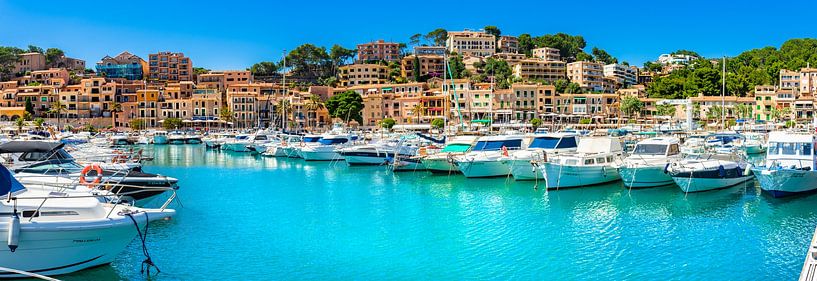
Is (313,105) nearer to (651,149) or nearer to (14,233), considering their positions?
(651,149)

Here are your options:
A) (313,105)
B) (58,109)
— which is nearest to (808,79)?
(313,105)

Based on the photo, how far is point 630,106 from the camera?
106750 millimetres

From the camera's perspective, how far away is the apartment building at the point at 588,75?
131288mm

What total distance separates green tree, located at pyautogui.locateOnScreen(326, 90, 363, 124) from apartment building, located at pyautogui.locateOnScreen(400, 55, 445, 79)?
26081 millimetres

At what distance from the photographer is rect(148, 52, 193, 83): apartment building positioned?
463 feet

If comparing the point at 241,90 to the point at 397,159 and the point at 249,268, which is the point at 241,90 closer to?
the point at 397,159

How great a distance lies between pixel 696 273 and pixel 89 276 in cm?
1491

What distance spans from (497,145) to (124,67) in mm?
123950

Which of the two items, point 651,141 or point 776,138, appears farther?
point 651,141

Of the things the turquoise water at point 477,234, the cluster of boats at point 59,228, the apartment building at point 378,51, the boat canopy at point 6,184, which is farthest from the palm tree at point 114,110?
the boat canopy at point 6,184

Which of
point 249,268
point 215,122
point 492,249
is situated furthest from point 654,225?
point 215,122

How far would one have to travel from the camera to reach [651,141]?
110 ft

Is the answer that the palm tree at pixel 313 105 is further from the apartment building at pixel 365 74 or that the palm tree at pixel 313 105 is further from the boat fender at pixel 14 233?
the boat fender at pixel 14 233

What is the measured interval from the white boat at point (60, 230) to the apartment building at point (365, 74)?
11570cm
